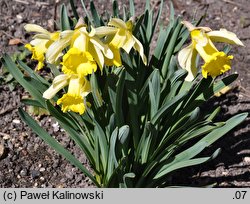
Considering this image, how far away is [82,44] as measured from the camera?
1741 mm

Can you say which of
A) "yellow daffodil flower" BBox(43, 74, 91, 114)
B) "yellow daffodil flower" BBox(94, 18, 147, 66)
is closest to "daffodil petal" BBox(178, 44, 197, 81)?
"yellow daffodil flower" BBox(94, 18, 147, 66)

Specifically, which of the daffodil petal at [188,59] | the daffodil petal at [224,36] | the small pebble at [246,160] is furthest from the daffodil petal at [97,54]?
the small pebble at [246,160]

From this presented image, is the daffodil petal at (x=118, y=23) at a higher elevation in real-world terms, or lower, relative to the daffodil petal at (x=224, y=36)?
higher

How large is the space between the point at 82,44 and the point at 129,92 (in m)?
0.41

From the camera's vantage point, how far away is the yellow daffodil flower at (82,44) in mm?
1750

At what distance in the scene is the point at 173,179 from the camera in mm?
2643

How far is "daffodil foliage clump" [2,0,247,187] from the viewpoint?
1829mm

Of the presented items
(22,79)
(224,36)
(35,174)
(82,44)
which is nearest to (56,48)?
(82,44)

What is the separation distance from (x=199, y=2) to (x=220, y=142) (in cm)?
142

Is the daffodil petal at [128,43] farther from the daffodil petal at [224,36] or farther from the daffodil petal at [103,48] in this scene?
the daffodil petal at [224,36]

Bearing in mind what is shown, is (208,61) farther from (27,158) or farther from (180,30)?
(27,158)

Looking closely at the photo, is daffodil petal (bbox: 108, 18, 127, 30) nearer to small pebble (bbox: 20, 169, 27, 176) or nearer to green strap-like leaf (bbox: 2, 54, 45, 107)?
green strap-like leaf (bbox: 2, 54, 45, 107)

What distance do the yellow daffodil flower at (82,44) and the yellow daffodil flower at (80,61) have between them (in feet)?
0.06

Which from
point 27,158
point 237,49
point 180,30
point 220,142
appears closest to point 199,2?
point 237,49
